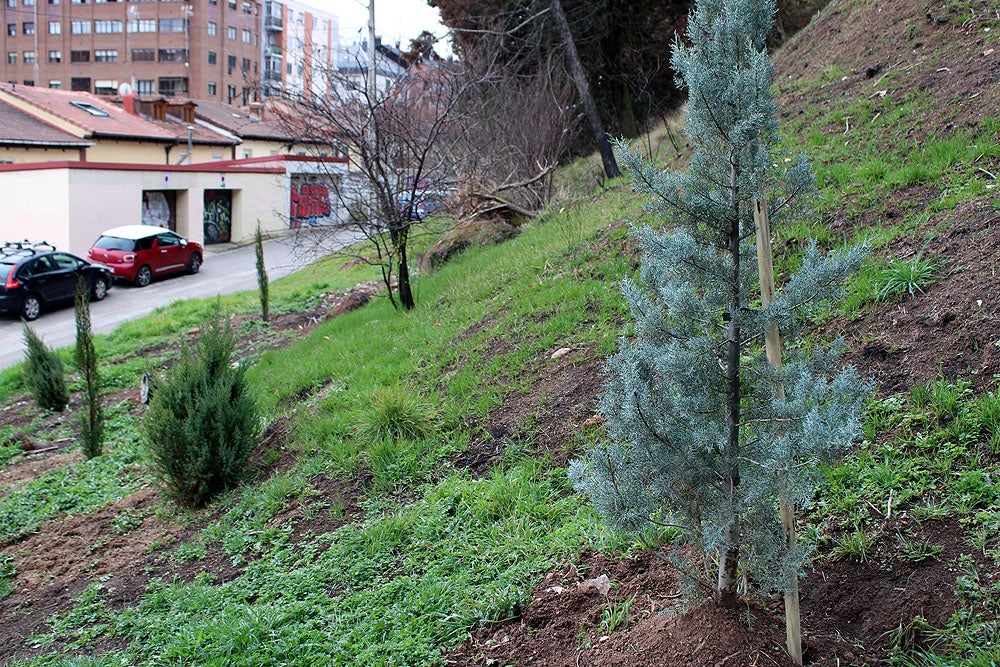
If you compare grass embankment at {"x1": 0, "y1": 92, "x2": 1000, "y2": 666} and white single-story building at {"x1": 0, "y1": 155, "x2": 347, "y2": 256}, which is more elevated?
white single-story building at {"x1": 0, "y1": 155, "x2": 347, "y2": 256}

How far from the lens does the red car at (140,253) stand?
25.2 m

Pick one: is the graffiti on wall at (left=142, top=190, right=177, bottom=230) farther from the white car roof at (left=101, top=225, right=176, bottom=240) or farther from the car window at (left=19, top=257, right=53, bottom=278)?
the car window at (left=19, top=257, right=53, bottom=278)

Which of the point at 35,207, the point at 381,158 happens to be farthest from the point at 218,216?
the point at 381,158

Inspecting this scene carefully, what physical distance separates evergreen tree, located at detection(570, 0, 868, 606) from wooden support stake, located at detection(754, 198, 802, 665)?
0.02 m

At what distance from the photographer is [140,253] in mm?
25547

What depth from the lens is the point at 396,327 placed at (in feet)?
32.2

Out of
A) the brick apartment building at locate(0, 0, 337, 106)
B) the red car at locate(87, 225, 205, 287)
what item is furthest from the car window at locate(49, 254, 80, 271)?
the brick apartment building at locate(0, 0, 337, 106)

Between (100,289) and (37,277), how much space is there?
2.24 m

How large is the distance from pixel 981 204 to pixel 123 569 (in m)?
6.47

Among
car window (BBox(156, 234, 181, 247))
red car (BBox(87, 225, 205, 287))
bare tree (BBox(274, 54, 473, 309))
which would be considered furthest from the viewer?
car window (BBox(156, 234, 181, 247))

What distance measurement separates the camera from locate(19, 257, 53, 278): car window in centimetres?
2070

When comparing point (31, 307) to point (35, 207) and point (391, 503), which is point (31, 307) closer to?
point (35, 207)

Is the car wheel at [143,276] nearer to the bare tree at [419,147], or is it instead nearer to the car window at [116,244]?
the car window at [116,244]

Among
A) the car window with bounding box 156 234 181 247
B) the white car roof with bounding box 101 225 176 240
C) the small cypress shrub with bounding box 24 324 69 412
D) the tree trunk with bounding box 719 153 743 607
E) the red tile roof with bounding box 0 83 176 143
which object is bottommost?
the small cypress shrub with bounding box 24 324 69 412
